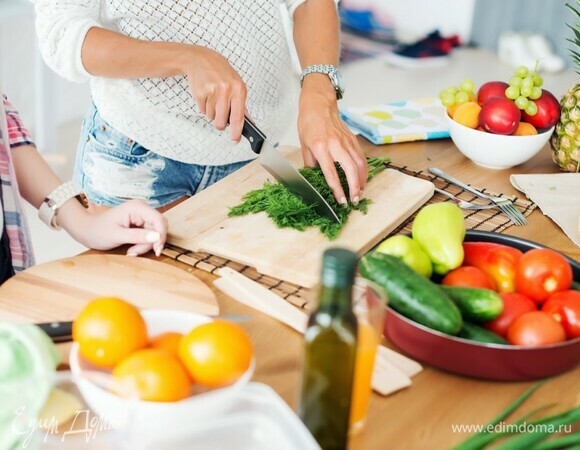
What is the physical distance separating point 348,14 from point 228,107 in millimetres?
4282

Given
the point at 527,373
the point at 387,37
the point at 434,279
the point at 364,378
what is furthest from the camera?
the point at 387,37

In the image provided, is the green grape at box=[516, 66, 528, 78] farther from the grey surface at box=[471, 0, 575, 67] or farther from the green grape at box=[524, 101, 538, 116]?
the grey surface at box=[471, 0, 575, 67]

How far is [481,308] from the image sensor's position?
1071 mm

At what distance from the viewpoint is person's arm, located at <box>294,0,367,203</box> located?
60.2 inches

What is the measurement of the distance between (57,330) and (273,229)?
1.57ft

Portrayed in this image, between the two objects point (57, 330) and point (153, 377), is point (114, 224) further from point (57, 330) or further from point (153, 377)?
point (153, 377)

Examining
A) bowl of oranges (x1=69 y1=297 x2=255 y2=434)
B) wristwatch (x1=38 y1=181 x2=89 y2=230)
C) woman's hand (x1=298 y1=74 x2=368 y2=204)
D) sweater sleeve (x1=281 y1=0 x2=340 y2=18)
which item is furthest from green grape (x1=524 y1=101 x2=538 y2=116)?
bowl of oranges (x1=69 y1=297 x2=255 y2=434)

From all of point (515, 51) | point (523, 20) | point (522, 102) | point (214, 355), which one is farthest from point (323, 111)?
point (523, 20)

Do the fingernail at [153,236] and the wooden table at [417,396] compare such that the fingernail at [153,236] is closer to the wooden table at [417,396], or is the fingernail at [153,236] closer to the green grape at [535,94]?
the wooden table at [417,396]

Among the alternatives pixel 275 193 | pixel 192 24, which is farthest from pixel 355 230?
pixel 192 24

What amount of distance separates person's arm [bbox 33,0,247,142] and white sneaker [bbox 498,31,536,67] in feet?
11.8

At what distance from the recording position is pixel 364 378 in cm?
90

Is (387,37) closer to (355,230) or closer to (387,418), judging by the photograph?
(355,230)

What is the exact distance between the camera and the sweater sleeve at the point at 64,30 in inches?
60.2
